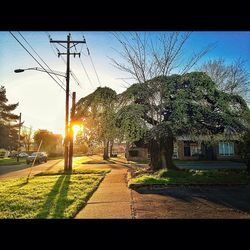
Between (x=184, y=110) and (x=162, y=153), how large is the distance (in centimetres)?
266

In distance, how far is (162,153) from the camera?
53.3 feet

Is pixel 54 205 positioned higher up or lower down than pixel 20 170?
lower down

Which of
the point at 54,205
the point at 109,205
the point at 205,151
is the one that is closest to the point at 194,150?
the point at 205,151

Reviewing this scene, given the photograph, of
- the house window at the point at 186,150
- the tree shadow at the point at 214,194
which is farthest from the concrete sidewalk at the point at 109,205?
the house window at the point at 186,150

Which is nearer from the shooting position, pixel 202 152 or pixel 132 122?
pixel 132 122

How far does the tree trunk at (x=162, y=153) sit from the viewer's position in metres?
16.2

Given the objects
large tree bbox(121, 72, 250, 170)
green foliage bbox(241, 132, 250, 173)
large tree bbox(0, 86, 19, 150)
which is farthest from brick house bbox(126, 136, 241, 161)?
large tree bbox(0, 86, 19, 150)

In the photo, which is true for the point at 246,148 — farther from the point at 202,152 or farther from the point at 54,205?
the point at 202,152

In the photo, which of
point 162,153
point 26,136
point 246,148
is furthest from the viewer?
point 26,136

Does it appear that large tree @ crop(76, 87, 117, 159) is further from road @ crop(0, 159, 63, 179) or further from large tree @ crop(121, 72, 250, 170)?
road @ crop(0, 159, 63, 179)

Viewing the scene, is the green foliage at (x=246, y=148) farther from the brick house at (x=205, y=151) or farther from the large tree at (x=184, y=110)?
the brick house at (x=205, y=151)

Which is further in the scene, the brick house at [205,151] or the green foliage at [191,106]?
the brick house at [205,151]

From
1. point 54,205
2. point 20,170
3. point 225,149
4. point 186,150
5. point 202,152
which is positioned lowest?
point 54,205
